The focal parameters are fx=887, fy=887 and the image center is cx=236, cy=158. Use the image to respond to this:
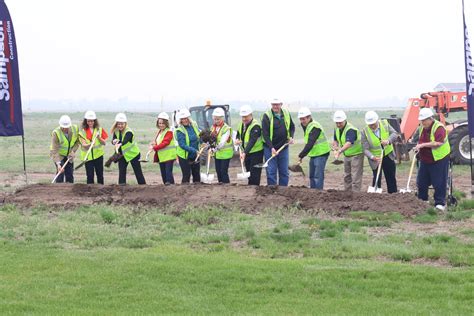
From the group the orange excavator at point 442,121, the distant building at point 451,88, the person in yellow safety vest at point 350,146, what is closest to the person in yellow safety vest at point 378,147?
the person in yellow safety vest at point 350,146

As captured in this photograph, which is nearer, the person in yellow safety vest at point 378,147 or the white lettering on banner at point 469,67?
the white lettering on banner at point 469,67

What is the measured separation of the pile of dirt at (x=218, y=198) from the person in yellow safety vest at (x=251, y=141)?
101cm

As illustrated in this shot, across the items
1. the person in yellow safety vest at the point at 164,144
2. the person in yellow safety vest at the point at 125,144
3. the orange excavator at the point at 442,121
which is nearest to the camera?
the person in yellow safety vest at the point at 164,144

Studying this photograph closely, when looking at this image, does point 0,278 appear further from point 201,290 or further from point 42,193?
point 42,193

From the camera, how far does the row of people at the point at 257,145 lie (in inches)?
655

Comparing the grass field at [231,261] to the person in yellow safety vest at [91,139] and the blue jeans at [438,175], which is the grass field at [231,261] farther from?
the person in yellow safety vest at [91,139]

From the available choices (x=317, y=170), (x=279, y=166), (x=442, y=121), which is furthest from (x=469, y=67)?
(x=442, y=121)

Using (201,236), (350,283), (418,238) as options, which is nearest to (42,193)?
(201,236)

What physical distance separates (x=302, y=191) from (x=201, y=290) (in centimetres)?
646

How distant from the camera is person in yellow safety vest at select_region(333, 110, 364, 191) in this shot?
658 inches

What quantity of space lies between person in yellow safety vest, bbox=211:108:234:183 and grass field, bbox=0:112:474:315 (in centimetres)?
251

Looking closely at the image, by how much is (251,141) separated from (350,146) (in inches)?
74.1

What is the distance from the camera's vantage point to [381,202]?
14.8 metres

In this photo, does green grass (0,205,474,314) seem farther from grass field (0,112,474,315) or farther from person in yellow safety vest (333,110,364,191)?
person in yellow safety vest (333,110,364,191)
